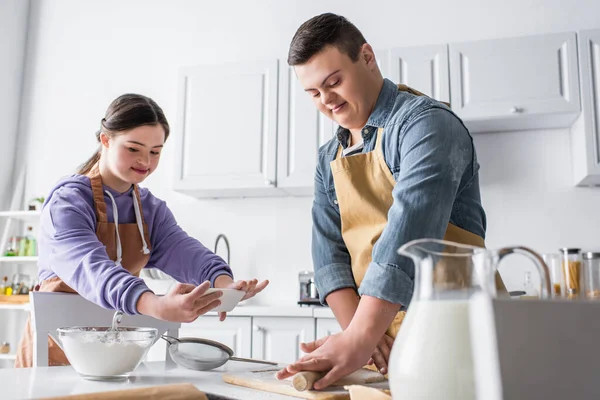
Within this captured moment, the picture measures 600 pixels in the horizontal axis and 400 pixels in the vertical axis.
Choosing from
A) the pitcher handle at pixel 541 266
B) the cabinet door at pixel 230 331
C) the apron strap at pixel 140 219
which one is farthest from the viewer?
the cabinet door at pixel 230 331

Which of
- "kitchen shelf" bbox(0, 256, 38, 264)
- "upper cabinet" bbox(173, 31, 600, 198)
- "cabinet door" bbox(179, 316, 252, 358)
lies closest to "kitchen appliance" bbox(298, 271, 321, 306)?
"cabinet door" bbox(179, 316, 252, 358)

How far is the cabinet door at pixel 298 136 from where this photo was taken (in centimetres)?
296

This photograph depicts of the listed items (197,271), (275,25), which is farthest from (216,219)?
(197,271)

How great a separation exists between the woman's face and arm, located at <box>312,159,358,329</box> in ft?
1.51

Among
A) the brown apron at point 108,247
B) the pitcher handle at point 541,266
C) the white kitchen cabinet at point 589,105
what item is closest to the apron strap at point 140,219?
the brown apron at point 108,247

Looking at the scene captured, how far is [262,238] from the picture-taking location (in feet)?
11.0

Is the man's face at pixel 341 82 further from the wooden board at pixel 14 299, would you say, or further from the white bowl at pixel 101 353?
the wooden board at pixel 14 299

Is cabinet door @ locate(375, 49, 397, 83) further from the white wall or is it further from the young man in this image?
the white wall

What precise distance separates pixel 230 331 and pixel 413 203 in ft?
6.67

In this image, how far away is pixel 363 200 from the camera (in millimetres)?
1171

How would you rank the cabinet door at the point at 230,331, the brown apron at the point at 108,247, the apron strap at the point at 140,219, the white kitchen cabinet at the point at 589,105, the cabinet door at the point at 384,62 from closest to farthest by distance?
the brown apron at the point at 108,247 < the apron strap at the point at 140,219 < the white kitchen cabinet at the point at 589,105 < the cabinet door at the point at 230,331 < the cabinet door at the point at 384,62

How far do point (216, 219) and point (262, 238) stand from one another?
30 centimetres

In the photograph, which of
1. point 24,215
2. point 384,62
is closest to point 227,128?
point 384,62

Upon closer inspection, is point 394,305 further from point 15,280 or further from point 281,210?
point 15,280
